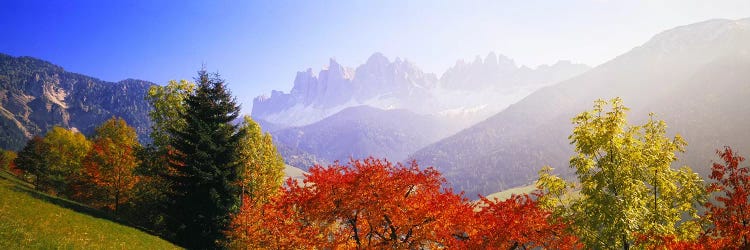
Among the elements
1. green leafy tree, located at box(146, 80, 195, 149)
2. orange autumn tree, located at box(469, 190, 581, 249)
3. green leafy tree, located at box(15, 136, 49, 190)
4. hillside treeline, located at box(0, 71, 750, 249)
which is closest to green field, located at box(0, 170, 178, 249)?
hillside treeline, located at box(0, 71, 750, 249)

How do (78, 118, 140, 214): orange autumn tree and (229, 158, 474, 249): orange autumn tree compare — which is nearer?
(229, 158, 474, 249): orange autumn tree

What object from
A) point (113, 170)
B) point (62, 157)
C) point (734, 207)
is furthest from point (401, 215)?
point (62, 157)

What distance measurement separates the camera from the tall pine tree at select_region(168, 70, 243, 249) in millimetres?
38844

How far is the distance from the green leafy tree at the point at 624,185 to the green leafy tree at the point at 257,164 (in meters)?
31.6

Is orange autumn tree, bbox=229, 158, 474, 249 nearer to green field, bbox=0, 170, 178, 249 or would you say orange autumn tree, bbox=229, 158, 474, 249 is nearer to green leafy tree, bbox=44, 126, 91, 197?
green field, bbox=0, 170, 178, 249

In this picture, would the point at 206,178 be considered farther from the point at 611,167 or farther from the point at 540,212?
the point at 611,167

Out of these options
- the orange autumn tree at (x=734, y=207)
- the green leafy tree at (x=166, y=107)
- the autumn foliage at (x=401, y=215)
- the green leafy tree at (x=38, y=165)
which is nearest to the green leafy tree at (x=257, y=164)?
the green leafy tree at (x=166, y=107)

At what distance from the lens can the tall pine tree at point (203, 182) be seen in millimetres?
38844

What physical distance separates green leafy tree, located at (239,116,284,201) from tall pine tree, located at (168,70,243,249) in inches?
54.1

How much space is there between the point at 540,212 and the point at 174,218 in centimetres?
3365

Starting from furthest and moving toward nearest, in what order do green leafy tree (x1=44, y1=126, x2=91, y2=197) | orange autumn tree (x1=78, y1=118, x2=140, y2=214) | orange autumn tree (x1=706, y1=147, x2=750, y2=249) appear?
green leafy tree (x1=44, y1=126, x2=91, y2=197)
orange autumn tree (x1=78, y1=118, x2=140, y2=214)
orange autumn tree (x1=706, y1=147, x2=750, y2=249)

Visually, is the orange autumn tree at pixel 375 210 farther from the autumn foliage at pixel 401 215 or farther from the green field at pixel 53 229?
the green field at pixel 53 229

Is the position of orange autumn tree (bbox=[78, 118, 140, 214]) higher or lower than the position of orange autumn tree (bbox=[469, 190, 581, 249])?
higher

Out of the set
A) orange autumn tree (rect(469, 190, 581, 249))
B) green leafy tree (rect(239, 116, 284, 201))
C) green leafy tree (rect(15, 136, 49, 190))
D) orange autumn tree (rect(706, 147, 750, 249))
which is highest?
green leafy tree (rect(15, 136, 49, 190))
